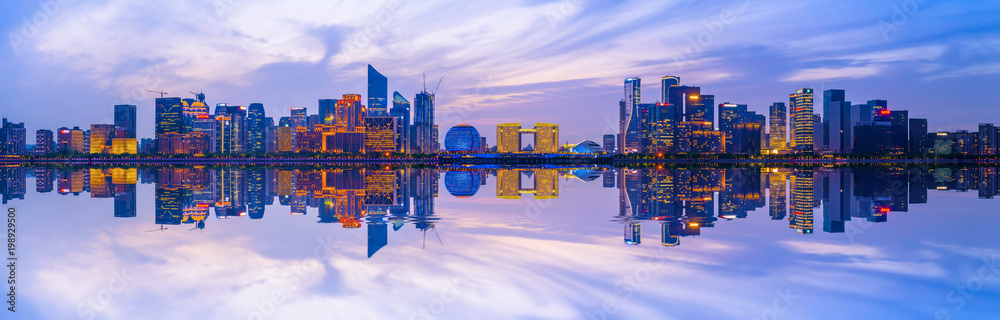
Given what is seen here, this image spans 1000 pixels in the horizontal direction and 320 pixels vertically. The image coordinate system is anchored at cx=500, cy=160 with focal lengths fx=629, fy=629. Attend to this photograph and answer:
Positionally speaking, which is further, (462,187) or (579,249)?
(462,187)

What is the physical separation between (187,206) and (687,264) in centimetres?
2922

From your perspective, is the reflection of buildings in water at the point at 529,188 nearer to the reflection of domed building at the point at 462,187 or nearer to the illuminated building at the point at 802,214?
the reflection of domed building at the point at 462,187

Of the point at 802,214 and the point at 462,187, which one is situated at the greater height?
the point at 462,187

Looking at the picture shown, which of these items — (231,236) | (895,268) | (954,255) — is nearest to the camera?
(895,268)

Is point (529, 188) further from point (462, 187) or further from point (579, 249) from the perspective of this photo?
point (579, 249)

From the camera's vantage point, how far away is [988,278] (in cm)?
1563

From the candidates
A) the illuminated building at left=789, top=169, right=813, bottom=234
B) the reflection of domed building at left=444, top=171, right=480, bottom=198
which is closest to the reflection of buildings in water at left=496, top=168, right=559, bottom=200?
the reflection of domed building at left=444, top=171, right=480, bottom=198

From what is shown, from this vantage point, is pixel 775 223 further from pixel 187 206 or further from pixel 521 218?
pixel 187 206

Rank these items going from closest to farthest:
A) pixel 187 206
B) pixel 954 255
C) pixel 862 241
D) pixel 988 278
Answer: pixel 988 278 → pixel 954 255 → pixel 862 241 → pixel 187 206

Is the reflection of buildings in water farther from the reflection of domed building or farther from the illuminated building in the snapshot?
the illuminated building

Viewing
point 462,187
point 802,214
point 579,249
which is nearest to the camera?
point 579,249

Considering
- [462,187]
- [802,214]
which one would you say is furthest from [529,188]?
[802,214]

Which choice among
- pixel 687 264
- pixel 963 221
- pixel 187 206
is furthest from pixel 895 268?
pixel 187 206

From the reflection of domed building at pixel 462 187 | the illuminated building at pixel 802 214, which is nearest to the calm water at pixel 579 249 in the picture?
the illuminated building at pixel 802 214
